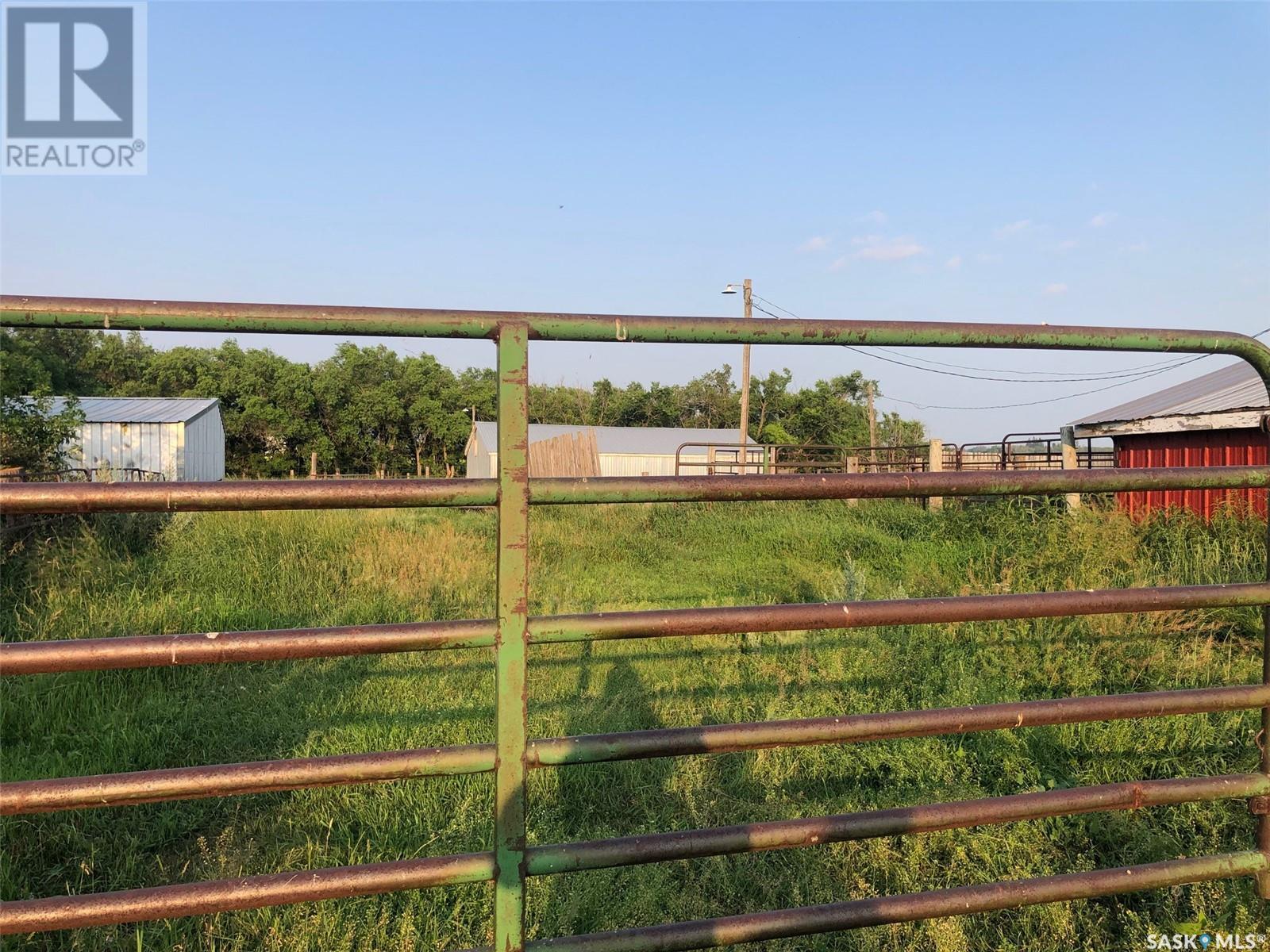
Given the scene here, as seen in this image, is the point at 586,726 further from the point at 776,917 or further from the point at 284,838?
the point at 776,917

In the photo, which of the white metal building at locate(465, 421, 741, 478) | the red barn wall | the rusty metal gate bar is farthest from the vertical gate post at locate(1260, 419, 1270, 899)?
the white metal building at locate(465, 421, 741, 478)

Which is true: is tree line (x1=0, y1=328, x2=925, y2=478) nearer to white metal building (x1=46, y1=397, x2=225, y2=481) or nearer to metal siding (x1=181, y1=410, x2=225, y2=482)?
metal siding (x1=181, y1=410, x2=225, y2=482)

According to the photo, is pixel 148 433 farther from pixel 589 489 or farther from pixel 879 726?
pixel 879 726

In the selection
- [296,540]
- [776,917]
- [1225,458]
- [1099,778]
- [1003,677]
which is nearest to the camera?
[776,917]

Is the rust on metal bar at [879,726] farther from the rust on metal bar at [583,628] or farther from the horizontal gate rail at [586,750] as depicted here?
the rust on metal bar at [583,628]

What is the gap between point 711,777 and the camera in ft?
10.5

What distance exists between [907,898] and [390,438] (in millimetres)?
45952

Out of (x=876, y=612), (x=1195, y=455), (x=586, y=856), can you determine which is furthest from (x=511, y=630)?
(x=1195, y=455)

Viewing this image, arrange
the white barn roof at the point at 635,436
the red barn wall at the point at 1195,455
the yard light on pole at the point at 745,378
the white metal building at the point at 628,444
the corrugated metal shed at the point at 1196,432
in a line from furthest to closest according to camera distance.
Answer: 1. the white barn roof at the point at 635,436
2. the white metal building at the point at 628,444
3. the yard light on pole at the point at 745,378
4. the corrugated metal shed at the point at 1196,432
5. the red barn wall at the point at 1195,455

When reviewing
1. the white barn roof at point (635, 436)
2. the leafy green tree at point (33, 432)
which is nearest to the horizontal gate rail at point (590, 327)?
the leafy green tree at point (33, 432)

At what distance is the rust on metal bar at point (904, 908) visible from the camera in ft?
4.46

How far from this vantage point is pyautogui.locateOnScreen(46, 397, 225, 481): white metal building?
23.8 meters

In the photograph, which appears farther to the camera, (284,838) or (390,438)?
(390,438)

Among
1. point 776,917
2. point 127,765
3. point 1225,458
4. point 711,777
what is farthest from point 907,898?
point 1225,458
